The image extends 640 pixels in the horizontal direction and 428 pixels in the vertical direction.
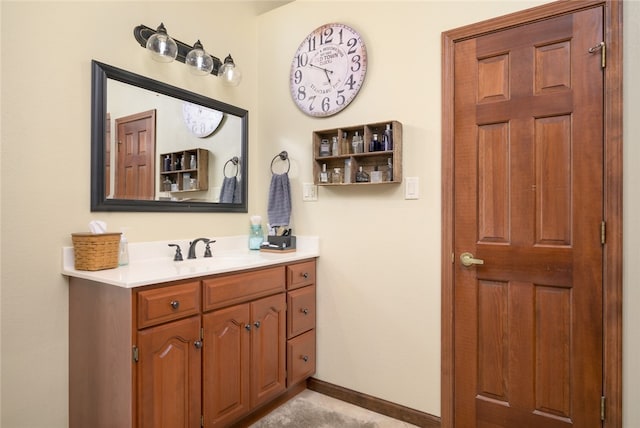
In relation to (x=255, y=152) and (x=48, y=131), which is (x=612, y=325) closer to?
(x=255, y=152)

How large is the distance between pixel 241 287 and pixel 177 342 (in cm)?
39


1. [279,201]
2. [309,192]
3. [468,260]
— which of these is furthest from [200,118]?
[468,260]

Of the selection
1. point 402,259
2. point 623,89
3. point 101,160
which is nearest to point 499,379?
point 402,259

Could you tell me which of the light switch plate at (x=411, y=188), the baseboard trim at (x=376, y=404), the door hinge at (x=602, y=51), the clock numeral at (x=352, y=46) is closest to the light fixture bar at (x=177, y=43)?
the clock numeral at (x=352, y=46)

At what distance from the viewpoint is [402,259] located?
2037 millimetres

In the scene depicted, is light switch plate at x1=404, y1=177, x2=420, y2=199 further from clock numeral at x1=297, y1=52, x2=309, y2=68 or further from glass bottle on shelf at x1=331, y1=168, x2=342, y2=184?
clock numeral at x1=297, y1=52, x2=309, y2=68

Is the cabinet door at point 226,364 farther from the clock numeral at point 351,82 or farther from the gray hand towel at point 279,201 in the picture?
the clock numeral at point 351,82

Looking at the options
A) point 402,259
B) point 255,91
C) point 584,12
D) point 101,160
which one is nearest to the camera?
point 584,12

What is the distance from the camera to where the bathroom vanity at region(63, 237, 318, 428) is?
141cm

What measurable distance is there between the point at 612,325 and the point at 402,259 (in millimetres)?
957

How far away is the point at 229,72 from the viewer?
229 cm

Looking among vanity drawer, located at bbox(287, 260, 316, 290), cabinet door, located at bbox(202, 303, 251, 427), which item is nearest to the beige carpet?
cabinet door, located at bbox(202, 303, 251, 427)

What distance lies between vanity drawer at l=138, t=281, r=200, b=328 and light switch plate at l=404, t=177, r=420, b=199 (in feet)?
3.93

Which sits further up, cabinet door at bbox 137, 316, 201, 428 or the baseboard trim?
cabinet door at bbox 137, 316, 201, 428
